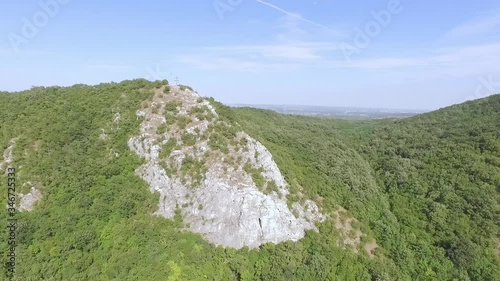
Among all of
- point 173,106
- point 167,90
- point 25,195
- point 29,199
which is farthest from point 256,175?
point 25,195

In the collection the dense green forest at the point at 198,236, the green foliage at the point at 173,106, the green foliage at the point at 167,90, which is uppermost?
the green foliage at the point at 167,90

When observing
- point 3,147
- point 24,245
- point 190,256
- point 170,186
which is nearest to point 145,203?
point 170,186

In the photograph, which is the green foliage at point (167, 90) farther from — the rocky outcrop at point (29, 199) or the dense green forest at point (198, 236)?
the rocky outcrop at point (29, 199)

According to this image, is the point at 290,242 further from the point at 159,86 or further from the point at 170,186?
the point at 159,86

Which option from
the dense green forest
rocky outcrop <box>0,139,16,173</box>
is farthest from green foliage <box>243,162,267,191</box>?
rocky outcrop <box>0,139,16,173</box>

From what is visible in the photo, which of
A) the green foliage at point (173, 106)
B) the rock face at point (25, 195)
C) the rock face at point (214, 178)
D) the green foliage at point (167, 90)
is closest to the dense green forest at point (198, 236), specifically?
the rock face at point (25, 195)

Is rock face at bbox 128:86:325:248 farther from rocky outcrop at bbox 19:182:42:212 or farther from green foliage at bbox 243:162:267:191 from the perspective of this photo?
rocky outcrop at bbox 19:182:42:212
